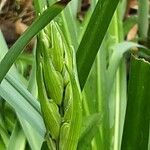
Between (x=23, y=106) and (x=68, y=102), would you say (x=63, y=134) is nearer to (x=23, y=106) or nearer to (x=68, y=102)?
(x=68, y=102)

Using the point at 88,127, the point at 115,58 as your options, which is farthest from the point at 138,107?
the point at 115,58

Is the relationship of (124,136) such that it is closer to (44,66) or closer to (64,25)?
(44,66)

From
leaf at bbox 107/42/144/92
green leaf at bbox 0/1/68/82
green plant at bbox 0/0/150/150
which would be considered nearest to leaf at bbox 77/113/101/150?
green plant at bbox 0/0/150/150

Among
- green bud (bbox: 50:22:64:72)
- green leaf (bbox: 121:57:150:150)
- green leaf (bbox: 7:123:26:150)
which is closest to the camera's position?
green bud (bbox: 50:22:64:72)

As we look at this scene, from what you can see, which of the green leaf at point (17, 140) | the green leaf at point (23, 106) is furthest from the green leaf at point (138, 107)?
the green leaf at point (17, 140)

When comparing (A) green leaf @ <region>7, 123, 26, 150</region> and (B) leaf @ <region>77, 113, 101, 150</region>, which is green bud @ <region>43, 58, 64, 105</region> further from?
(A) green leaf @ <region>7, 123, 26, 150</region>

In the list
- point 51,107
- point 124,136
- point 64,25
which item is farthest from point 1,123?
point 51,107
